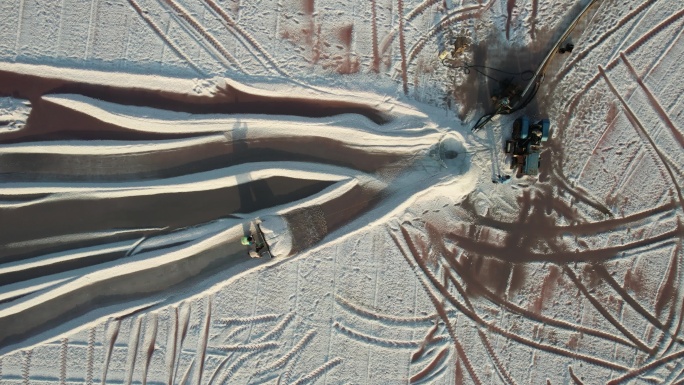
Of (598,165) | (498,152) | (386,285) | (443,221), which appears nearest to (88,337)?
(386,285)

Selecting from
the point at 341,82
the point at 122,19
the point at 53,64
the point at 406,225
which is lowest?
the point at 406,225

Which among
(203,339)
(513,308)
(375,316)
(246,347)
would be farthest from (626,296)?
(203,339)

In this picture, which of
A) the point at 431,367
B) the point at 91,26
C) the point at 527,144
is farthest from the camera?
the point at 431,367

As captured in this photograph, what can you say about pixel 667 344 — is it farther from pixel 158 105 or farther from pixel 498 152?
pixel 158 105

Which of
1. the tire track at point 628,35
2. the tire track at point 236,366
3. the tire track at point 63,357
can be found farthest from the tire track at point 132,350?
the tire track at point 628,35

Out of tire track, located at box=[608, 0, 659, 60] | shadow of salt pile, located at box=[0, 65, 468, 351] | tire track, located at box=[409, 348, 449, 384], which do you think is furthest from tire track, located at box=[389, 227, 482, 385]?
tire track, located at box=[608, 0, 659, 60]

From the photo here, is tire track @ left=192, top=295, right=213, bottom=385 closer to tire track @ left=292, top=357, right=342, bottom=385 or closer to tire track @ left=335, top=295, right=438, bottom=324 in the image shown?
tire track @ left=292, top=357, right=342, bottom=385

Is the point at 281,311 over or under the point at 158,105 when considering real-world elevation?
under

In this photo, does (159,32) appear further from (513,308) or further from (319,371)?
(513,308)
